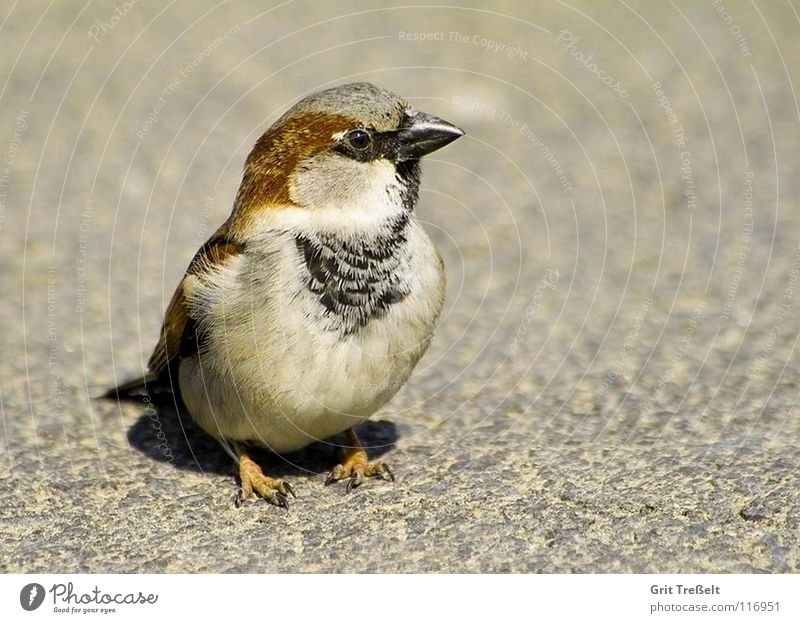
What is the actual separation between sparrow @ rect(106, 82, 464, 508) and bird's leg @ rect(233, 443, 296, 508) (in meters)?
0.32

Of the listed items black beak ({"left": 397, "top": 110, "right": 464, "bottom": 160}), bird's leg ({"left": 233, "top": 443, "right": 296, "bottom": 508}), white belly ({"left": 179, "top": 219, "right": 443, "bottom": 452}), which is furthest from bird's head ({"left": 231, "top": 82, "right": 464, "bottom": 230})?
bird's leg ({"left": 233, "top": 443, "right": 296, "bottom": 508})

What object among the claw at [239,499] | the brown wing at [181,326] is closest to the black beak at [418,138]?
the brown wing at [181,326]

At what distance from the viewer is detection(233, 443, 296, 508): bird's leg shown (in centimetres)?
563

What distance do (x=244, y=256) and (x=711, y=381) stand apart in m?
3.12

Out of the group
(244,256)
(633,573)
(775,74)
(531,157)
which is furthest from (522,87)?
(633,573)

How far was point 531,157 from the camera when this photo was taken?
1030 centimetres

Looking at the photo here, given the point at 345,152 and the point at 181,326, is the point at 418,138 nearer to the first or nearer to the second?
the point at 345,152

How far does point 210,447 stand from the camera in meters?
6.37

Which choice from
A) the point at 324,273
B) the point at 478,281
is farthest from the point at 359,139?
the point at 478,281

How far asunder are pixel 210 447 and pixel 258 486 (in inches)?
30.2

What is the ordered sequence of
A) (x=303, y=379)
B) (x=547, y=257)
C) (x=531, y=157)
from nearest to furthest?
(x=303, y=379) → (x=547, y=257) → (x=531, y=157)
